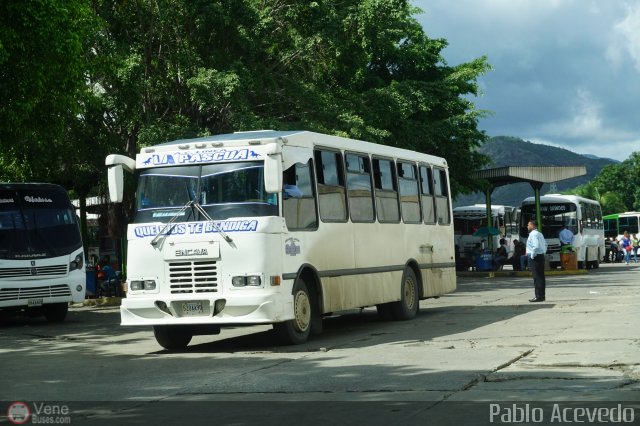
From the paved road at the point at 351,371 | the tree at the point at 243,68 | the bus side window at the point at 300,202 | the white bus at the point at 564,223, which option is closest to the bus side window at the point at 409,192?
the paved road at the point at 351,371

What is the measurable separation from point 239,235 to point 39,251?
387 inches

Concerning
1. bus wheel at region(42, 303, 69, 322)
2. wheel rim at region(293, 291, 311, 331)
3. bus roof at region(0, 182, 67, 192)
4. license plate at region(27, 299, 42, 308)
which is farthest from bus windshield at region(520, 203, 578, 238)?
wheel rim at region(293, 291, 311, 331)

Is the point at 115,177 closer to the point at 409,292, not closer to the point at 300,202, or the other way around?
the point at 300,202

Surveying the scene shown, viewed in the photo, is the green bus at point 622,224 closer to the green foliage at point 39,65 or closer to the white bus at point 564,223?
the white bus at point 564,223

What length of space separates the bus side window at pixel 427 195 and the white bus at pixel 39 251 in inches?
310

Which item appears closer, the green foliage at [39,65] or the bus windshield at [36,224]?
the green foliage at [39,65]

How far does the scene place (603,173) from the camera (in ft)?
468

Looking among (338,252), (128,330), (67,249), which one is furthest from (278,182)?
(67,249)

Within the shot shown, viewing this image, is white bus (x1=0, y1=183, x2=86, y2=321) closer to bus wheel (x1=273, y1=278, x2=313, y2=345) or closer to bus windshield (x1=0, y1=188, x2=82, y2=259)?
bus windshield (x1=0, y1=188, x2=82, y2=259)

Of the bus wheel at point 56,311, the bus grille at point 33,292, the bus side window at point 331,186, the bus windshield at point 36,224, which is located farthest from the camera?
the bus wheel at point 56,311

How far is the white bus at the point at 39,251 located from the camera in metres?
22.6

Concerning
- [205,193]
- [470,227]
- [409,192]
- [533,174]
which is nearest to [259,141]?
[205,193]

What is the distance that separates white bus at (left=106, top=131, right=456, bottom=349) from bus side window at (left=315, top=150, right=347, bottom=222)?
2cm

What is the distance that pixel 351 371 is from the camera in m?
11.9
